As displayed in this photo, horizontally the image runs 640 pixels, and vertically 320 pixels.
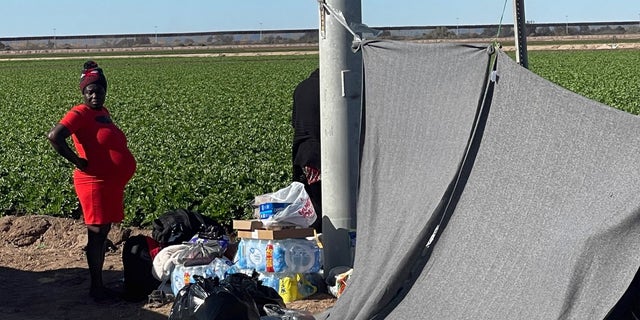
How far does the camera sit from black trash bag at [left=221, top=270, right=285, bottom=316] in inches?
265

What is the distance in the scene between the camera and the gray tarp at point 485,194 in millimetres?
5043

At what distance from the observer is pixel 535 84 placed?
18.0 ft

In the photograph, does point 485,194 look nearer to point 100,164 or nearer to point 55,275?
point 100,164

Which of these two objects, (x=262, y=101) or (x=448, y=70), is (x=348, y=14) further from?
(x=262, y=101)

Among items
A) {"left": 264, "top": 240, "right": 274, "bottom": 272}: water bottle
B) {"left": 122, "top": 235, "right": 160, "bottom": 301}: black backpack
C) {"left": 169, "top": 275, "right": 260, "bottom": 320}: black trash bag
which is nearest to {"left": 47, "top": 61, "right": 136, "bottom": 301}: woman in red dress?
{"left": 122, "top": 235, "right": 160, "bottom": 301}: black backpack

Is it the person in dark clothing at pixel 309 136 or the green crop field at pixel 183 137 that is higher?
the person in dark clothing at pixel 309 136

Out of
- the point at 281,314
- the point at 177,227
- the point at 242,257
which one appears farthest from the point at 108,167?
the point at 281,314

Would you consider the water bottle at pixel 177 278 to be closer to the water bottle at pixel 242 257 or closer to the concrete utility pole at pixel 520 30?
the water bottle at pixel 242 257

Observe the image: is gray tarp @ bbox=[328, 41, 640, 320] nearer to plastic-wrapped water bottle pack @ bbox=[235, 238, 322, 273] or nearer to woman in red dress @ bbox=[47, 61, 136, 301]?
plastic-wrapped water bottle pack @ bbox=[235, 238, 322, 273]

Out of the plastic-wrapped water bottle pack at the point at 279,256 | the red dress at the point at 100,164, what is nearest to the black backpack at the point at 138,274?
the red dress at the point at 100,164

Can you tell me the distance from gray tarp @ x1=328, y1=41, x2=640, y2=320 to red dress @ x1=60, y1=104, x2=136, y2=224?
2.17 metres

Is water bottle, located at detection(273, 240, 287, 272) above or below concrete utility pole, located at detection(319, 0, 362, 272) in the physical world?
below

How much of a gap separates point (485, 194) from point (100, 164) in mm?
3372

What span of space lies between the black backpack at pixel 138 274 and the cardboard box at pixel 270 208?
3.36 ft
